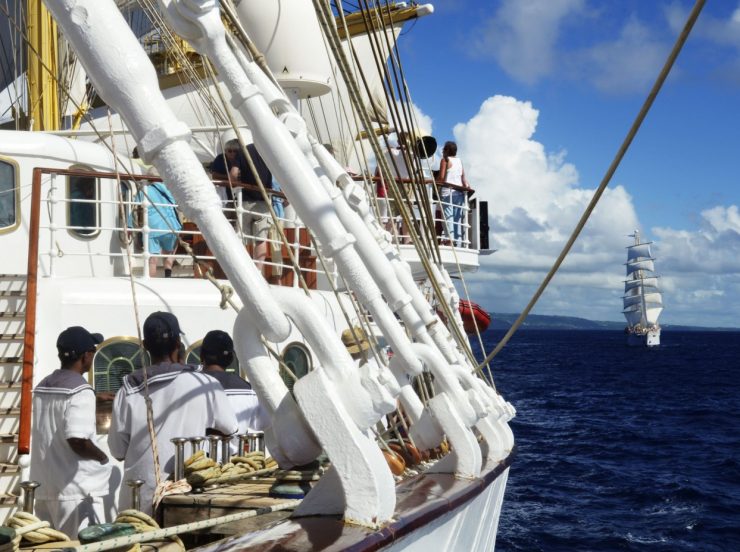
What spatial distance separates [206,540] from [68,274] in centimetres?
486

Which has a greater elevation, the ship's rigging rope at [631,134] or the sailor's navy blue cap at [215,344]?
the ship's rigging rope at [631,134]

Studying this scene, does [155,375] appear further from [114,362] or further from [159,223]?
[159,223]

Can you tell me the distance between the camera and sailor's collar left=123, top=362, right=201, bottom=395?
5457 millimetres

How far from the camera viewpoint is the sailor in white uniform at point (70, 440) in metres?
5.59

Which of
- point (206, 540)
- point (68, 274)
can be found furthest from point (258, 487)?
point (68, 274)

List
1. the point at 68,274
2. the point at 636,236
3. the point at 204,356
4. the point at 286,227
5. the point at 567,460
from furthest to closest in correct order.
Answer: the point at 636,236 < the point at 567,460 < the point at 286,227 < the point at 68,274 < the point at 204,356

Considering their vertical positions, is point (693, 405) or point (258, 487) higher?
point (258, 487)

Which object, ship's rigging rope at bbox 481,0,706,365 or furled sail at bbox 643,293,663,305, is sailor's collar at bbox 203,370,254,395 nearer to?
ship's rigging rope at bbox 481,0,706,365

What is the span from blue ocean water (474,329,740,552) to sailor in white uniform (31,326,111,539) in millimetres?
9217

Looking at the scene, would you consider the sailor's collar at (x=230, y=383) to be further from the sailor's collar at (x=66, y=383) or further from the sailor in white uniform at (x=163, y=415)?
the sailor's collar at (x=66, y=383)

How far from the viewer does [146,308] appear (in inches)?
295

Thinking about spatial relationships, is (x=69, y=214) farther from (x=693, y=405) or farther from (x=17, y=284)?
(x=693, y=405)

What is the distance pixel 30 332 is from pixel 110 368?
673mm

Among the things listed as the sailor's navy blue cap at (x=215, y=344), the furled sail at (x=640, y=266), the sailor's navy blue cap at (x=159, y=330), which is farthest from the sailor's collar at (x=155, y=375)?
the furled sail at (x=640, y=266)
